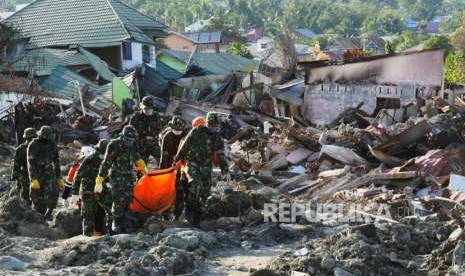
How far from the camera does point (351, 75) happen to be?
74.3 ft

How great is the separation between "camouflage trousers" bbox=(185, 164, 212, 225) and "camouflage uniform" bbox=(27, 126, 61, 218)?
2061 mm

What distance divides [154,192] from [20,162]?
249 cm

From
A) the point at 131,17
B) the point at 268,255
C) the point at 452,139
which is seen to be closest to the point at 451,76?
the point at 131,17

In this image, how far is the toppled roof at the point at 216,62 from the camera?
33.5 meters

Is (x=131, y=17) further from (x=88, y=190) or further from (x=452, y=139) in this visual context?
(x=88, y=190)

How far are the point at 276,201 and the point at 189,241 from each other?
2.86m

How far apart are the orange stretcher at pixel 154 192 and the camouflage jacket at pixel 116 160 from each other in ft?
1.68

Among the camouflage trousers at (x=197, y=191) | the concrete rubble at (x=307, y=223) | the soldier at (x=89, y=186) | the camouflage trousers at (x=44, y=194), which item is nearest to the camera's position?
the concrete rubble at (x=307, y=223)

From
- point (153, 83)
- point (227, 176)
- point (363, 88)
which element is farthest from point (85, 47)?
point (227, 176)

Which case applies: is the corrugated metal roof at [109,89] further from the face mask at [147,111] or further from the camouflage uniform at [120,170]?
the camouflage uniform at [120,170]

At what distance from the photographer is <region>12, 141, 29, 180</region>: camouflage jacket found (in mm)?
10898

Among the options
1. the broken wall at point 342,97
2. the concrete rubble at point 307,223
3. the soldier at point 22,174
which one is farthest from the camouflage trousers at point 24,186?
the broken wall at point 342,97

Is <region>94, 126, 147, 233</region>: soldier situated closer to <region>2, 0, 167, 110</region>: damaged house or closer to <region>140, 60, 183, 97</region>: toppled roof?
<region>2, 0, 167, 110</region>: damaged house

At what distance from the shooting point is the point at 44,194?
1052 cm
